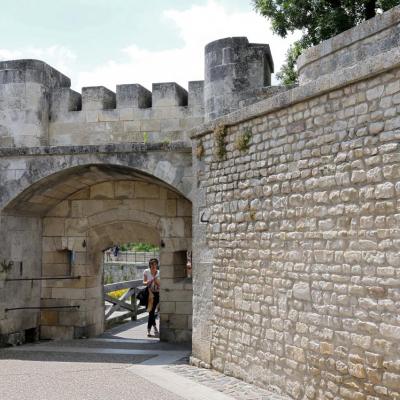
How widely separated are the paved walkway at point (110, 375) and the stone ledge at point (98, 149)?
294cm

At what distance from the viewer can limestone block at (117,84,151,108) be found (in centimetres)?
918

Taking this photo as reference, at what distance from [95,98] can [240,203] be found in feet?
11.9

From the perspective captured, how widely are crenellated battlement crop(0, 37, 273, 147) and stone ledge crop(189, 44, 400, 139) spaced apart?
1.85m

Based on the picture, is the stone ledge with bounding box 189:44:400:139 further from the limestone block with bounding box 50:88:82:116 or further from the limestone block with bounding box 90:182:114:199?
the limestone block with bounding box 90:182:114:199

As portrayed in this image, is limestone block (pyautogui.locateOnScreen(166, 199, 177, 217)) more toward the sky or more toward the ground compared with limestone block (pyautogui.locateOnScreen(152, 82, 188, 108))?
more toward the ground

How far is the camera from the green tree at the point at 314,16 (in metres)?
11.6

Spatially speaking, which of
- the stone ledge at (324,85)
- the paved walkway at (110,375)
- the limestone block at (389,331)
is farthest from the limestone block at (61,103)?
the limestone block at (389,331)

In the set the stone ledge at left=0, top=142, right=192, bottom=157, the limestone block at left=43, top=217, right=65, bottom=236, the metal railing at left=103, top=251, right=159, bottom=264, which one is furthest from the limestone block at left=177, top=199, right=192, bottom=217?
the metal railing at left=103, top=251, right=159, bottom=264

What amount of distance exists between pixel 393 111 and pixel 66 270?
709 centimetres

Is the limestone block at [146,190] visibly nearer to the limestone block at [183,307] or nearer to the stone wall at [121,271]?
the limestone block at [183,307]

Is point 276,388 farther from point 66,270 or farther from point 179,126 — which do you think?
point 66,270

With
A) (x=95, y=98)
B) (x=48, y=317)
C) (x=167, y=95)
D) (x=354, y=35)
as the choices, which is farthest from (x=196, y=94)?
(x=48, y=317)

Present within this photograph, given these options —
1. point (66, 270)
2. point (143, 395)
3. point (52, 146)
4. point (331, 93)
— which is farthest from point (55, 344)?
point (331, 93)

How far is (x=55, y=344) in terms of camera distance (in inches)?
380
